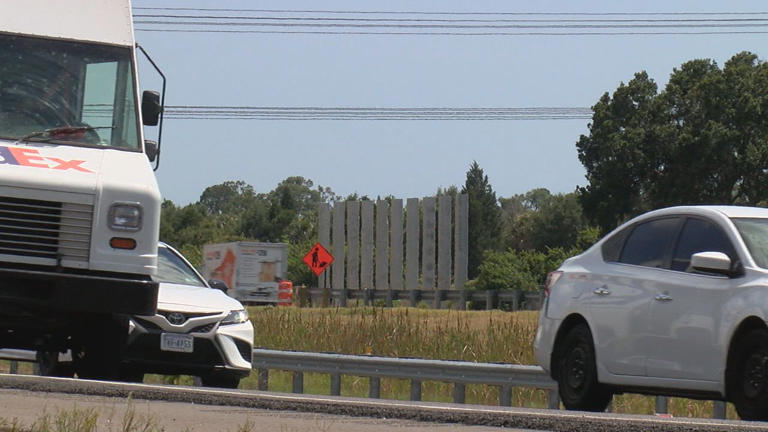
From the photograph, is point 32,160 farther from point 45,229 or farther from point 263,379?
point 263,379

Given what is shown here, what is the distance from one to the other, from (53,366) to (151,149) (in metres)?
2.31

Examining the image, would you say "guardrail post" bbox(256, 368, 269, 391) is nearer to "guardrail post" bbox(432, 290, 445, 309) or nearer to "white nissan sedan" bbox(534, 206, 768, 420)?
"white nissan sedan" bbox(534, 206, 768, 420)

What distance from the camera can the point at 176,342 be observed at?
13320mm

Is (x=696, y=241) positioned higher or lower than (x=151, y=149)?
lower

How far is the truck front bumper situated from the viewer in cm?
1090

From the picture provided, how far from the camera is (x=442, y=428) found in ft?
26.9

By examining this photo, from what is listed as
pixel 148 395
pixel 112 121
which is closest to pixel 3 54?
pixel 112 121

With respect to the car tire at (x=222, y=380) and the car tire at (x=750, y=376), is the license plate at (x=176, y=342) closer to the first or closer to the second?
the car tire at (x=222, y=380)

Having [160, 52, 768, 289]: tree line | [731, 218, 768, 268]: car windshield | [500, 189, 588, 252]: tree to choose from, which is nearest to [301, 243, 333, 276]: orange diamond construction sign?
[160, 52, 768, 289]: tree line

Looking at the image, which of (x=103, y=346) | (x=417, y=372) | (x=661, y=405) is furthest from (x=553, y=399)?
(x=103, y=346)

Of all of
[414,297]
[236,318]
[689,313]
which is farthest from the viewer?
[414,297]

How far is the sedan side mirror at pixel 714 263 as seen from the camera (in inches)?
397

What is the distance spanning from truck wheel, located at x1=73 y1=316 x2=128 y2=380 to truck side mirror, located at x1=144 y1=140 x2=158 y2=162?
149 centimetres

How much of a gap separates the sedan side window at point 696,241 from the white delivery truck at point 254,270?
54.5 m
